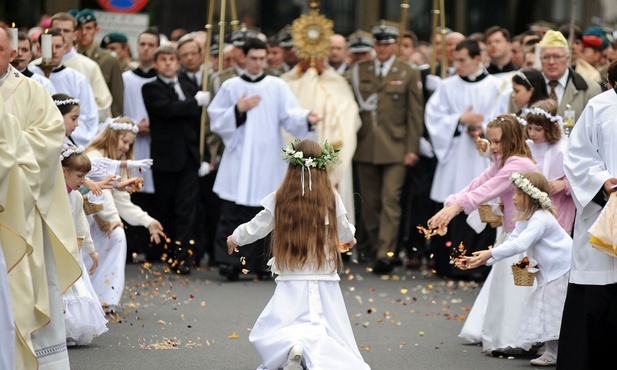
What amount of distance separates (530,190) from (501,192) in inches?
25.9

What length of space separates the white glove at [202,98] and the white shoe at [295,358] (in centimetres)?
723

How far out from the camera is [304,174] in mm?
8938

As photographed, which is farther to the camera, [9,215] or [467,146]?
[467,146]

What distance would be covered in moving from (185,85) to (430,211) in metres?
3.26

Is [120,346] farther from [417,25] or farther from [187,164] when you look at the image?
[417,25]

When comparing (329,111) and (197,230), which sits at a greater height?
(329,111)

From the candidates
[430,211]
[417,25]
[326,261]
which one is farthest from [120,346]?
[417,25]

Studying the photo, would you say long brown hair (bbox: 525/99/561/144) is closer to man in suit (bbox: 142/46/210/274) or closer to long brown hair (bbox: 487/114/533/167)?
long brown hair (bbox: 487/114/533/167)

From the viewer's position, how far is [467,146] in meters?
15.0

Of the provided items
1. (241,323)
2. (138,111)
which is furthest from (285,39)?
(241,323)

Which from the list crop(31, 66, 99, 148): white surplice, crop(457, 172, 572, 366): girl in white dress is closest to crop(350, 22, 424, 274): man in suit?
crop(31, 66, 99, 148): white surplice

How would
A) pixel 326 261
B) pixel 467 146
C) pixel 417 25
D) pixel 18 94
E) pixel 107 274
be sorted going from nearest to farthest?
pixel 18 94 → pixel 326 261 → pixel 107 274 → pixel 467 146 → pixel 417 25

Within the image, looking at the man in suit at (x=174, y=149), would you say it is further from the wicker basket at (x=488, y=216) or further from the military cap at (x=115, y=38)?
the wicker basket at (x=488, y=216)

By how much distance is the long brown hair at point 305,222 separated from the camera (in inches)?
348
